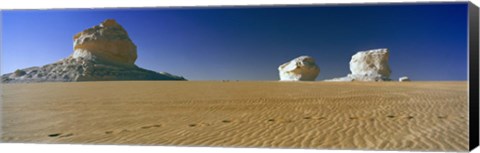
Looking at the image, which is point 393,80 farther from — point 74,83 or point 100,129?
point 74,83

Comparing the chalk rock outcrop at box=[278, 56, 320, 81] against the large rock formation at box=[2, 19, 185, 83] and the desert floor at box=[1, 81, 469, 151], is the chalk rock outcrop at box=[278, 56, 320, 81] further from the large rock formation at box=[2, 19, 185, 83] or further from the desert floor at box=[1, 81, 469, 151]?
the large rock formation at box=[2, 19, 185, 83]

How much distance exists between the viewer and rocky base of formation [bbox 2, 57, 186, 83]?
10930mm

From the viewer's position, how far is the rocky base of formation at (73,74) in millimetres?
10930

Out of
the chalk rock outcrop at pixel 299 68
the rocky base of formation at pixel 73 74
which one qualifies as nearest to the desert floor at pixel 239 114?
the rocky base of formation at pixel 73 74

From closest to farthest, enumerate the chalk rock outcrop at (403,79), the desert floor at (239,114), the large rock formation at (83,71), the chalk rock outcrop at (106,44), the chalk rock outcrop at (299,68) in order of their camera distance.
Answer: the desert floor at (239,114) → the chalk rock outcrop at (403,79) → the chalk rock outcrop at (299,68) → the large rock formation at (83,71) → the chalk rock outcrop at (106,44)

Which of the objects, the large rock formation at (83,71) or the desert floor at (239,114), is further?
the large rock formation at (83,71)

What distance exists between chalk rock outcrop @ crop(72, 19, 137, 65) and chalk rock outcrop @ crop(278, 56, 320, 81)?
9.60 feet

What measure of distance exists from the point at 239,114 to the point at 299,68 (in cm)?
164

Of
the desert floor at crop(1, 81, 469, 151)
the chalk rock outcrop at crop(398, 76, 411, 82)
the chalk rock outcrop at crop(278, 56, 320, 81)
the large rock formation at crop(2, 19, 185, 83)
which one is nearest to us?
the desert floor at crop(1, 81, 469, 151)


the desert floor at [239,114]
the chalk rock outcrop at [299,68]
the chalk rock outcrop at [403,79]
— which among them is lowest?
the desert floor at [239,114]

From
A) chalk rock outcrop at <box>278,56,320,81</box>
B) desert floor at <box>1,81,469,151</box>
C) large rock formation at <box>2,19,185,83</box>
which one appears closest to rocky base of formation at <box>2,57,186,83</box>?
large rock formation at <box>2,19,185,83</box>

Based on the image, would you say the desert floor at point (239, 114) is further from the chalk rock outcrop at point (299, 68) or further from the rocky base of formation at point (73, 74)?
the chalk rock outcrop at point (299, 68)

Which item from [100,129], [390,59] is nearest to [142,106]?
[100,129]

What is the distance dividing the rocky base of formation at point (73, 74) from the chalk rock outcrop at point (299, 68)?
1.99m
